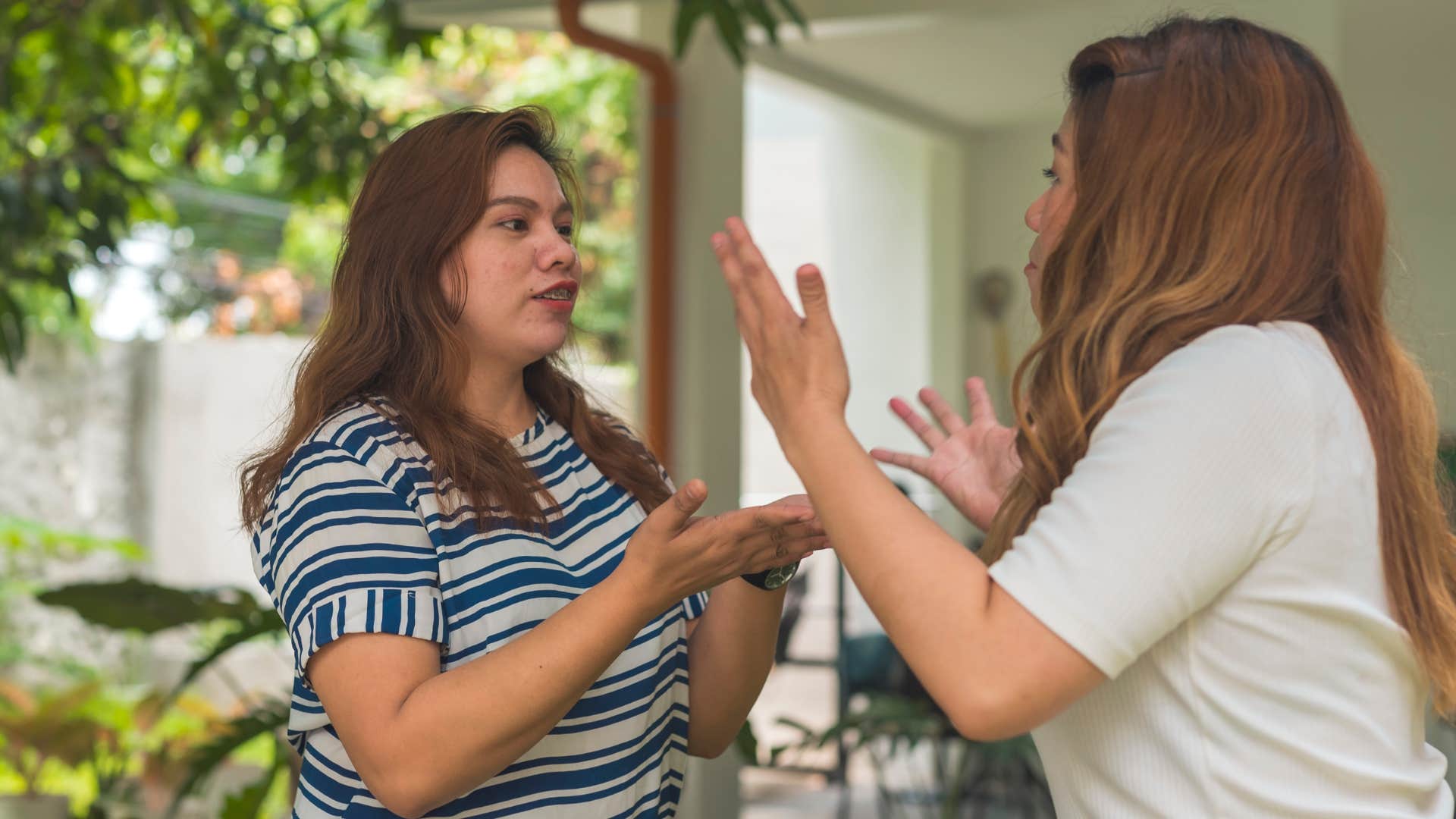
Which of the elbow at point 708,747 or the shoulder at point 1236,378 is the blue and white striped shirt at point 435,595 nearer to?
the elbow at point 708,747

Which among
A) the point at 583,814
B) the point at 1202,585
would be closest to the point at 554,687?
the point at 583,814

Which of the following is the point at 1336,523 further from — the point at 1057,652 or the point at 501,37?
the point at 501,37

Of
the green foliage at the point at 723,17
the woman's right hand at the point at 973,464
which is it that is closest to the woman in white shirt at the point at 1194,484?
the woman's right hand at the point at 973,464

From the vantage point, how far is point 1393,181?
4809 millimetres

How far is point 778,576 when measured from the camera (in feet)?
4.91

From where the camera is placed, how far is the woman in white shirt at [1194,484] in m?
0.95

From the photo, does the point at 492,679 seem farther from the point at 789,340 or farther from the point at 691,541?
the point at 789,340

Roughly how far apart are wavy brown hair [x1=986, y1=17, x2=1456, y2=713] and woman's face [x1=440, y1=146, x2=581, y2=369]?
1.89 feet

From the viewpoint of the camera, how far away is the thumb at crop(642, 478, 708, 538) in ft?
3.85

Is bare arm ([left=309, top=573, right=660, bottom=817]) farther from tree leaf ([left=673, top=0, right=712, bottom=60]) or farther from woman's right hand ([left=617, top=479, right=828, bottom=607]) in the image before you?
tree leaf ([left=673, top=0, right=712, bottom=60])

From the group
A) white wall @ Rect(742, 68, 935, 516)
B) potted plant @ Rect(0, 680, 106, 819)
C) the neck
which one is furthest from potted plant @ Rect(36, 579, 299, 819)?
white wall @ Rect(742, 68, 935, 516)

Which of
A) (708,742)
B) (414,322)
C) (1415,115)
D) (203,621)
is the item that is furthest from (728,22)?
(1415,115)

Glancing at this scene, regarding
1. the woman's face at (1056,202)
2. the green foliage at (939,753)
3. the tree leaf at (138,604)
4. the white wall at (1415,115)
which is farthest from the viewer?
the white wall at (1415,115)

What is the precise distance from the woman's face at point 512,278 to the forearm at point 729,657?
34 cm
